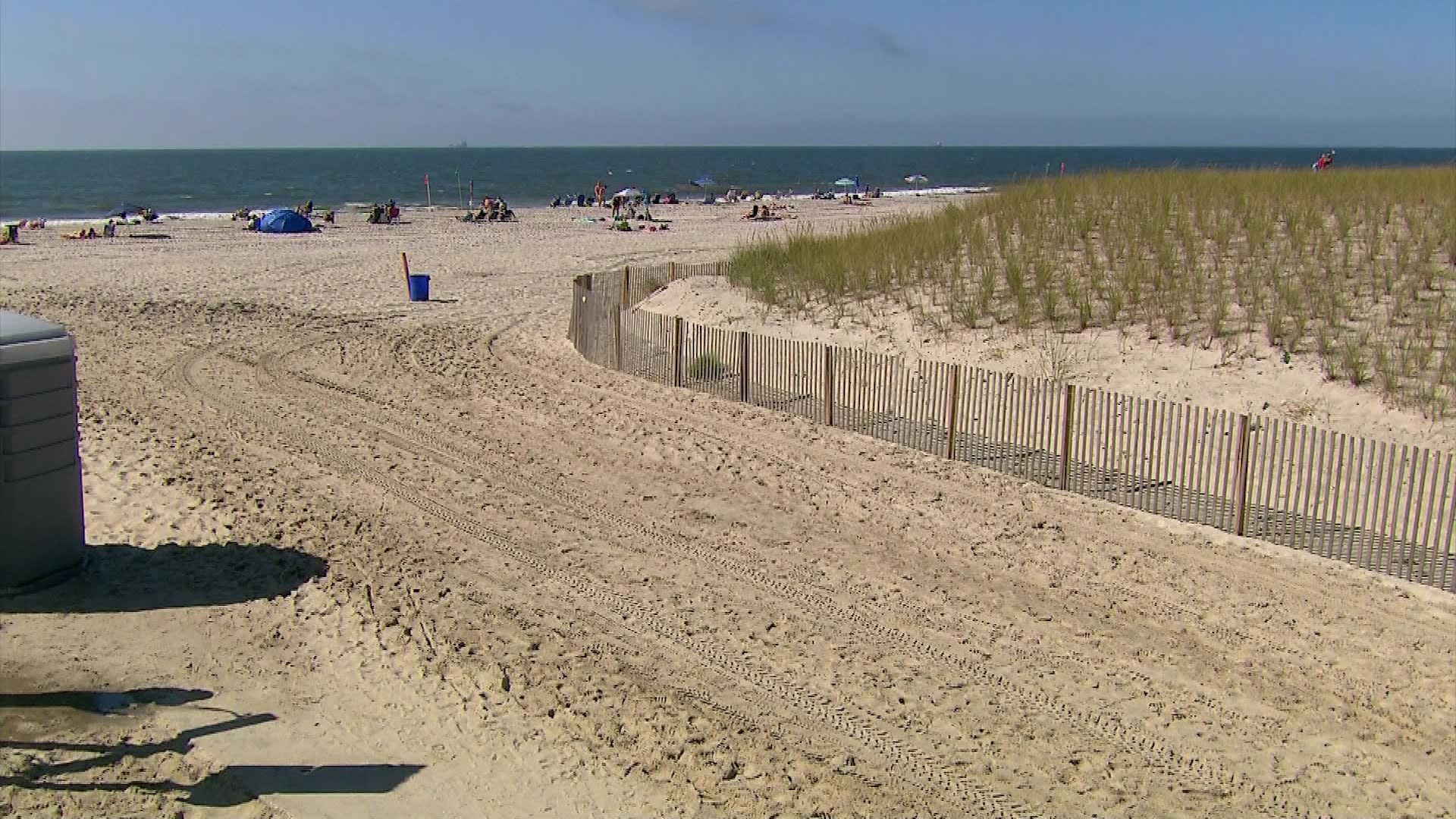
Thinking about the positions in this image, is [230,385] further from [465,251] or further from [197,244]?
[197,244]

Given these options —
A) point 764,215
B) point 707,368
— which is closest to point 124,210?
point 764,215

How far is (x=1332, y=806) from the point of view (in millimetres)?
6812

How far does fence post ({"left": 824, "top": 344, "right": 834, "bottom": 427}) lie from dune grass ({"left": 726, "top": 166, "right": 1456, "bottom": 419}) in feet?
10.4

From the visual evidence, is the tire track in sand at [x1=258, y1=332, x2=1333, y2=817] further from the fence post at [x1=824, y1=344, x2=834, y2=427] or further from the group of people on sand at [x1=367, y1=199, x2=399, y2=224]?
the group of people on sand at [x1=367, y1=199, x2=399, y2=224]

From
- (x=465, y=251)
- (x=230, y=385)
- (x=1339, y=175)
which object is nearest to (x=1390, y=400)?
(x=1339, y=175)

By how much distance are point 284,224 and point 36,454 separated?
36.3 metres

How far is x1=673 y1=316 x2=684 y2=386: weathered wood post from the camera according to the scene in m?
17.0

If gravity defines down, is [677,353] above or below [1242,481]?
above

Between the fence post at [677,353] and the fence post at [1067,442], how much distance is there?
6.15 m

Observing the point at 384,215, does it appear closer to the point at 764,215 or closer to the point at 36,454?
the point at 764,215

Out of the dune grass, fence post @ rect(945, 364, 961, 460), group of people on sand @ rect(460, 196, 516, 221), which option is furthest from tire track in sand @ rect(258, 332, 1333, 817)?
group of people on sand @ rect(460, 196, 516, 221)

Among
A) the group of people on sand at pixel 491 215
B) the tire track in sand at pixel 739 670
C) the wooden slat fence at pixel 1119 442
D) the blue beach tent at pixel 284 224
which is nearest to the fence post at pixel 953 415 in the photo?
the wooden slat fence at pixel 1119 442

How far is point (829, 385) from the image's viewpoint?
14.7 meters

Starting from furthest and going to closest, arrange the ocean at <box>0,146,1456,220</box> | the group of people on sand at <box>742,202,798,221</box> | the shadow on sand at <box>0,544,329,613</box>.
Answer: the ocean at <box>0,146,1456,220</box> < the group of people on sand at <box>742,202,798,221</box> < the shadow on sand at <box>0,544,329,613</box>
